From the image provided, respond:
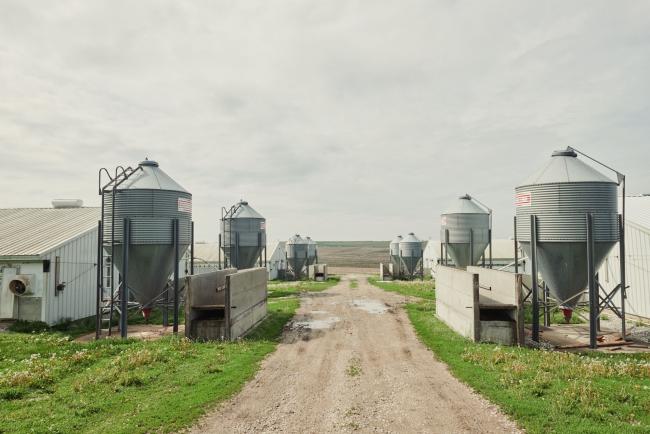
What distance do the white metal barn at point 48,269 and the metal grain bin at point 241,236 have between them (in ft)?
34.0

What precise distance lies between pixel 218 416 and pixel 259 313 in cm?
1363

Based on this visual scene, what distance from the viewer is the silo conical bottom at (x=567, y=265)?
18281mm

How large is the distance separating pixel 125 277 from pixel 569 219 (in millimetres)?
20627

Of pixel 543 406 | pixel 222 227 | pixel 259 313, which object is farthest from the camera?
pixel 222 227

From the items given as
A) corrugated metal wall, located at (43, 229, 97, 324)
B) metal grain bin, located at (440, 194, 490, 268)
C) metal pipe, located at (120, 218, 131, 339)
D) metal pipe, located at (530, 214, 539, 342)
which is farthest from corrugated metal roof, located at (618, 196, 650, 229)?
corrugated metal wall, located at (43, 229, 97, 324)

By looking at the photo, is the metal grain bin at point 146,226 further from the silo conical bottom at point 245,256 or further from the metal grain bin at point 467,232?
the metal grain bin at point 467,232

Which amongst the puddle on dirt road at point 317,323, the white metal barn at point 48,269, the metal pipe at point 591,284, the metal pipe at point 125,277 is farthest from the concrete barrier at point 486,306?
the white metal barn at point 48,269

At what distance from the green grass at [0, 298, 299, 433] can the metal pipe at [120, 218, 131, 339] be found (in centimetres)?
133

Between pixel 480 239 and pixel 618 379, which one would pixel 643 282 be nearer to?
pixel 480 239

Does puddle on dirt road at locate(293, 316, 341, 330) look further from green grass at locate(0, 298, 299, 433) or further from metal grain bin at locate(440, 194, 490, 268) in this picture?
metal grain bin at locate(440, 194, 490, 268)

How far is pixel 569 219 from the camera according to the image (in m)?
18.2

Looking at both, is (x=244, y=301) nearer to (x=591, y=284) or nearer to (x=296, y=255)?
(x=591, y=284)

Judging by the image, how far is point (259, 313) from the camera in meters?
23.8

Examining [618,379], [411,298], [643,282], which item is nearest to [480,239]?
Result: [411,298]
